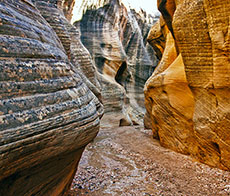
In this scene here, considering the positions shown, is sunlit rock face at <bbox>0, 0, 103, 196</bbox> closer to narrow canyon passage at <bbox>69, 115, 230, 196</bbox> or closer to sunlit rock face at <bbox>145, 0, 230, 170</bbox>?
narrow canyon passage at <bbox>69, 115, 230, 196</bbox>

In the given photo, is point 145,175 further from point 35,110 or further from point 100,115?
point 35,110

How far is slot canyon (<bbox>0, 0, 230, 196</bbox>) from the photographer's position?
78.0 inches

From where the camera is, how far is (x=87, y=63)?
8.38 m

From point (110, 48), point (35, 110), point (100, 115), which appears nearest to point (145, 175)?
point (100, 115)

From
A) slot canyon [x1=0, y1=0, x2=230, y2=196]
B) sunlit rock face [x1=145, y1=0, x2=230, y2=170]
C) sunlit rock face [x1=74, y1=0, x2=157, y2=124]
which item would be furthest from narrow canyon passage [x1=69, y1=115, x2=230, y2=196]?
sunlit rock face [x1=74, y1=0, x2=157, y2=124]

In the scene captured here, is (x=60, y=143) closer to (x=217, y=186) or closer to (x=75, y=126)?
(x=75, y=126)

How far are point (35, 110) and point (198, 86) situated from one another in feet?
Answer: 13.2

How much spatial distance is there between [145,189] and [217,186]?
124 centimetres

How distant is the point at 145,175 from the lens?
4656 millimetres

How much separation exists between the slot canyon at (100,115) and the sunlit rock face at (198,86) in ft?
0.07

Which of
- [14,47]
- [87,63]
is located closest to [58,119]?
[14,47]

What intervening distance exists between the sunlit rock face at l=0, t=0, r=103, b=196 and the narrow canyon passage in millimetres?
1532

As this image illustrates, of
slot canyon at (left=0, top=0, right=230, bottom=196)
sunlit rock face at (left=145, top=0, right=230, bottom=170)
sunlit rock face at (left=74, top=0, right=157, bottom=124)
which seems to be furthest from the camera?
sunlit rock face at (left=74, top=0, right=157, bottom=124)

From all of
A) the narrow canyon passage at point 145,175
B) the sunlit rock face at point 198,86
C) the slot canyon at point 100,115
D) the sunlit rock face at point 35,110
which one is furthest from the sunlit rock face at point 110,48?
the sunlit rock face at point 35,110
